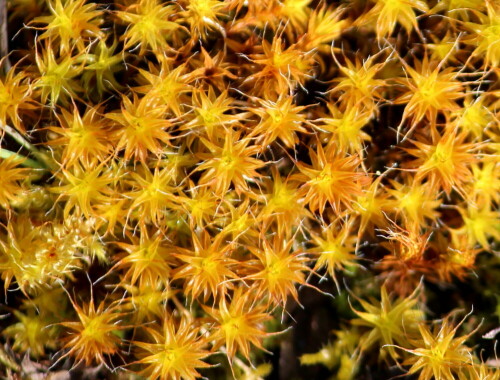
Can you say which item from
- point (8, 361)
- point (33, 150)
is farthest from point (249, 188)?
point (8, 361)

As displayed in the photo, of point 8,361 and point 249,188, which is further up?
point 249,188

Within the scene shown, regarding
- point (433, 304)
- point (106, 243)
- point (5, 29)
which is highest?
point (5, 29)

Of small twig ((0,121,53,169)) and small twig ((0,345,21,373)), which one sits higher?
small twig ((0,121,53,169))

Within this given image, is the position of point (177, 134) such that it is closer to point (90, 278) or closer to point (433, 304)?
point (90, 278)

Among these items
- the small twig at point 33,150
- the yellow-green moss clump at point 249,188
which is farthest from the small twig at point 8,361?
the small twig at point 33,150

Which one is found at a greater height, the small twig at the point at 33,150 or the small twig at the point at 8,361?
the small twig at the point at 33,150

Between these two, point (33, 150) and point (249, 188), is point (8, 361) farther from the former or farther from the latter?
point (249, 188)

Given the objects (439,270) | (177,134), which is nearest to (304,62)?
(177,134)

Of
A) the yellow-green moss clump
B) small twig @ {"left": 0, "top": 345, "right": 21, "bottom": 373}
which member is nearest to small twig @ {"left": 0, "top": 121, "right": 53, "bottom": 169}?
the yellow-green moss clump

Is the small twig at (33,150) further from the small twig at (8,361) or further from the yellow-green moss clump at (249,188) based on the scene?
the small twig at (8,361)

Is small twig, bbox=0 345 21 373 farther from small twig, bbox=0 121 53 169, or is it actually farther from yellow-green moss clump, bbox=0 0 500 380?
small twig, bbox=0 121 53 169

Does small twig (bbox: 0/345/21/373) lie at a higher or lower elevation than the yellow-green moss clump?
lower
